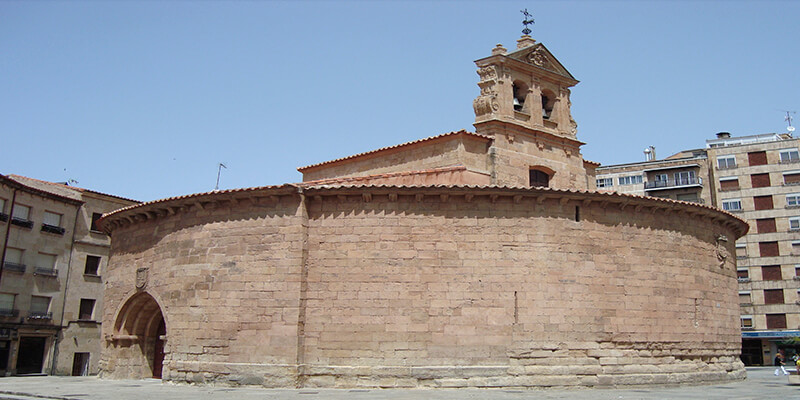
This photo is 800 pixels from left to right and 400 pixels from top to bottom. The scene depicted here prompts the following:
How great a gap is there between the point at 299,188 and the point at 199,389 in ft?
17.1

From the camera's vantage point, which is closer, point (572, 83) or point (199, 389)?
point (199, 389)

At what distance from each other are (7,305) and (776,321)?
42.3 metres

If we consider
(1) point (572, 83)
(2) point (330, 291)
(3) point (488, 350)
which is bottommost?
(3) point (488, 350)

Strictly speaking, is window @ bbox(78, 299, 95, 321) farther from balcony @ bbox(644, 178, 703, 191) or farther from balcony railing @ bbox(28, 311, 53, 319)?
balcony @ bbox(644, 178, 703, 191)

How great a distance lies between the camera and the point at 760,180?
43594 millimetres

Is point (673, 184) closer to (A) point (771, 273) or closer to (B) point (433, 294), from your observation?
(A) point (771, 273)

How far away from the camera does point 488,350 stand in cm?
1523

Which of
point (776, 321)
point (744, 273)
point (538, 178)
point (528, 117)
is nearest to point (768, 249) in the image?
point (744, 273)

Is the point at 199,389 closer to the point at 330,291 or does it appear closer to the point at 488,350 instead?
the point at 330,291

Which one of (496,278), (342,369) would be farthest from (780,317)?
(342,369)

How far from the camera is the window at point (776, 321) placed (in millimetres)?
40781

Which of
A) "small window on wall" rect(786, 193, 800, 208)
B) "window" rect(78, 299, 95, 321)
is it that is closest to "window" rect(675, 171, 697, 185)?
"small window on wall" rect(786, 193, 800, 208)

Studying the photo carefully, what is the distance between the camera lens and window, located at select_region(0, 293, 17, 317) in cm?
2753

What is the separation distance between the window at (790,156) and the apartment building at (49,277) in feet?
136
